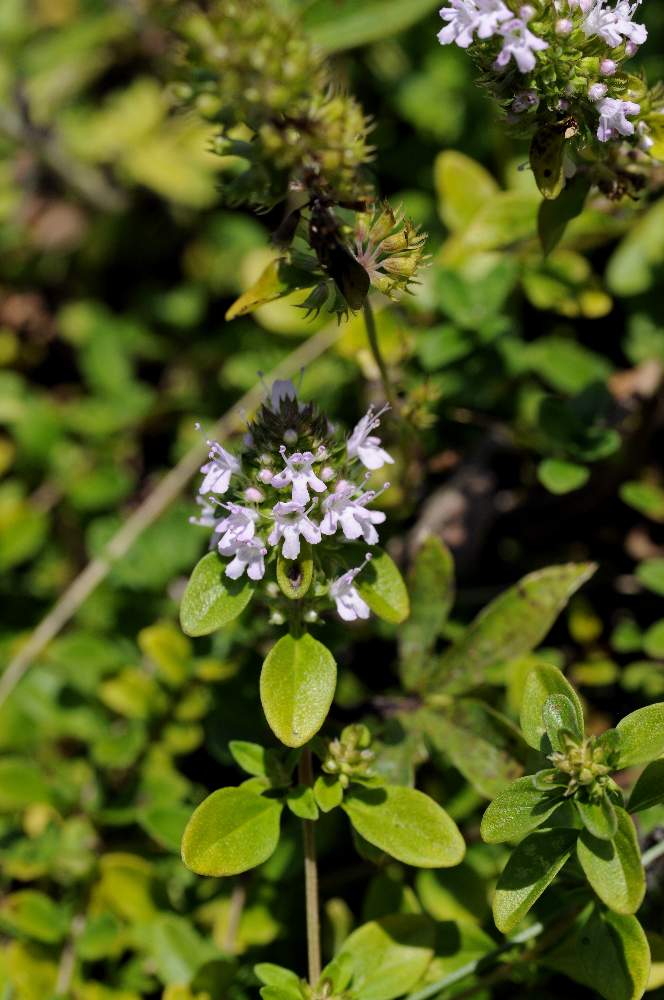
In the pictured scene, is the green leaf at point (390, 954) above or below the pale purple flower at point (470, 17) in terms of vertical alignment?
below

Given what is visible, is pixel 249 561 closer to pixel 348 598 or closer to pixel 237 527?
pixel 237 527

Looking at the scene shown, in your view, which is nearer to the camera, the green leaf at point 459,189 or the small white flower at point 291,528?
the small white flower at point 291,528

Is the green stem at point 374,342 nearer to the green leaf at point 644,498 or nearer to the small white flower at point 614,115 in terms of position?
the small white flower at point 614,115

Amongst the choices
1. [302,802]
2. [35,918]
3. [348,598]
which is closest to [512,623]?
[348,598]

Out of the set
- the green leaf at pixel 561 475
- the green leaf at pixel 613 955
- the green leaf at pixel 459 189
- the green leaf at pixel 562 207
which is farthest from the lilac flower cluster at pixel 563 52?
the green leaf at pixel 613 955

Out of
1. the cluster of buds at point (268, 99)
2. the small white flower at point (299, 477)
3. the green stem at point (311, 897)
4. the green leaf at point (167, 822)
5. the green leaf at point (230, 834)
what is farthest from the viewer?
the green leaf at point (167, 822)

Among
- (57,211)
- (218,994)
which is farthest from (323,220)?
(57,211)
